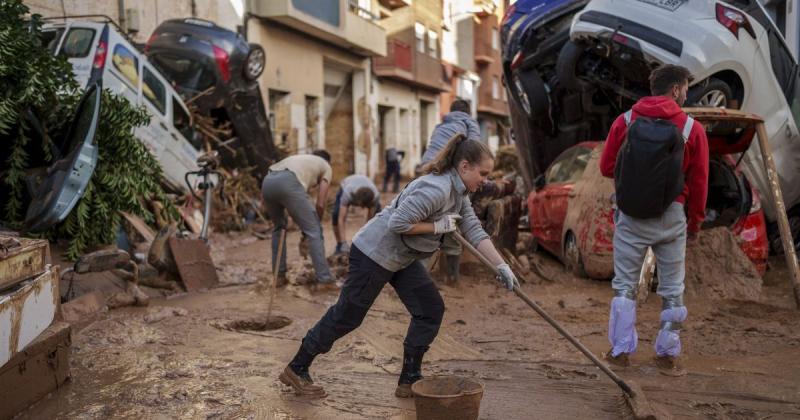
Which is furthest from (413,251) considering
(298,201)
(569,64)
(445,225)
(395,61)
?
(395,61)

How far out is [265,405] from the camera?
4023 millimetres

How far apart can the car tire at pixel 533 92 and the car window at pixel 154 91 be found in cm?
466

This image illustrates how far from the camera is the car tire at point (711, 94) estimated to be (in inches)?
288

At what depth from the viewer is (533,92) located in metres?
10.2

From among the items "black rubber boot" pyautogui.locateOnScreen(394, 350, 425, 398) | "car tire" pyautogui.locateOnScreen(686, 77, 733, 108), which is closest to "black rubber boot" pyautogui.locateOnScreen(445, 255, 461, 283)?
"car tire" pyautogui.locateOnScreen(686, 77, 733, 108)

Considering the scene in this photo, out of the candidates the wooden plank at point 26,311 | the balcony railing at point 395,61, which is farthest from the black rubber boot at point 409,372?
the balcony railing at point 395,61

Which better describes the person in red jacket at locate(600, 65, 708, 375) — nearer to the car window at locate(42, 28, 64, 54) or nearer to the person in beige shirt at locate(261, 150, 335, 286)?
the person in beige shirt at locate(261, 150, 335, 286)

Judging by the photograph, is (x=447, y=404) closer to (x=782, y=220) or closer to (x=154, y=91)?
(x=782, y=220)

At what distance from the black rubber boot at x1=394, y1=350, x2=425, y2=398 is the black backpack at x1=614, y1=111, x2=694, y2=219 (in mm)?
1479

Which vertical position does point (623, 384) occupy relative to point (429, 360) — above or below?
above

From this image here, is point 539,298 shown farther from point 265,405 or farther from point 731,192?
point 265,405

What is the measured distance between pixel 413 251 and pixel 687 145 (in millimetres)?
1715

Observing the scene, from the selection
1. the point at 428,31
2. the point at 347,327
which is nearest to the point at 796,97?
the point at 347,327

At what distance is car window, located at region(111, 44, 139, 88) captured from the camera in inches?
367
